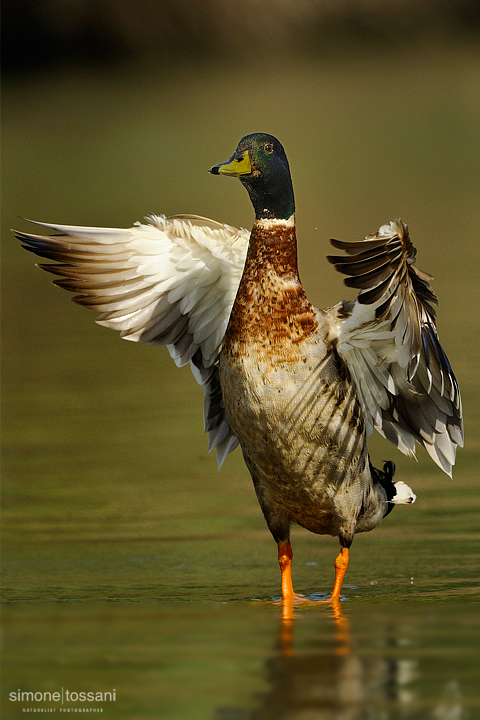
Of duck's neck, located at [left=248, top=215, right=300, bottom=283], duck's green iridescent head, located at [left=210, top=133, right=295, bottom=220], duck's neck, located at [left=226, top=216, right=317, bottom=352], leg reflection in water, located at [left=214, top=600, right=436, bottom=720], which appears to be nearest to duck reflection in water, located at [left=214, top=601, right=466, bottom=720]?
leg reflection in water, located at [left=214, top=600, right=436, bottom=720]

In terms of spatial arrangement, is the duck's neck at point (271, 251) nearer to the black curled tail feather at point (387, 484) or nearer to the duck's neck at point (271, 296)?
the duck's neck at point (271, 296)

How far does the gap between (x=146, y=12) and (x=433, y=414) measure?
3915cm

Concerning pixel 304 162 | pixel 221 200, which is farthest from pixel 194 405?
pixel 304 162

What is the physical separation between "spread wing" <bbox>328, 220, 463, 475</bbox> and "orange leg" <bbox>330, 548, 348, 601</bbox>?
723mm

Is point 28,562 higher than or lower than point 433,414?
lower

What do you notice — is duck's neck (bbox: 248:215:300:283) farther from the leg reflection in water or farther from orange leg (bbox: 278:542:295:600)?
the leg reflection in water

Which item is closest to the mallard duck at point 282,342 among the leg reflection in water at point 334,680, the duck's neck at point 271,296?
the duck's neck at point 271,296

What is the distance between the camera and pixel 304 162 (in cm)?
2658

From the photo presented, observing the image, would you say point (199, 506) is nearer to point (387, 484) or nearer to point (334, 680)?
point (387, 484)

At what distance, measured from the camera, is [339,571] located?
257 inches

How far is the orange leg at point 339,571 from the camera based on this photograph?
6.35 metres

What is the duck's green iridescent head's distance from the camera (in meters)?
6.48

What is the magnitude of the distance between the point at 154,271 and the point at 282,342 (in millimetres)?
1149

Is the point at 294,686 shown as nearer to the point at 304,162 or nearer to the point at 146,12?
the point at 304,162
